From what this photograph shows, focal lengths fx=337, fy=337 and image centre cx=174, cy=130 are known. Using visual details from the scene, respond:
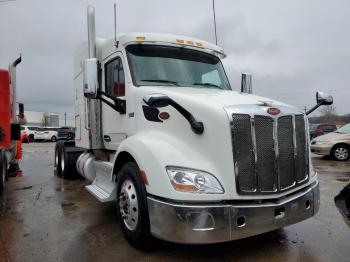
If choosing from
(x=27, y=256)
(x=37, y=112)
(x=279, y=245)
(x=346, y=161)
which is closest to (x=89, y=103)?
(x=27, y=256)

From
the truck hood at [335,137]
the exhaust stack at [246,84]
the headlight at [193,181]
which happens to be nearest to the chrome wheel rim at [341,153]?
the truck hood at [335,137]

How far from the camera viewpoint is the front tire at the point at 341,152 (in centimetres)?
1306

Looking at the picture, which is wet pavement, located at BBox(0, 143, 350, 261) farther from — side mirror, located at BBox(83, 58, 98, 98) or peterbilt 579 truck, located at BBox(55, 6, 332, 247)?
side mirror, located at BBox(83, 58, 98, 98)

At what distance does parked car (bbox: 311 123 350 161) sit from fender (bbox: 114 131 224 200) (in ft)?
36.9

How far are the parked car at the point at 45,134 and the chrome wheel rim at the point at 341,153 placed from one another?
30428mm

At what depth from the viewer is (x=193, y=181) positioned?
334 centimetres

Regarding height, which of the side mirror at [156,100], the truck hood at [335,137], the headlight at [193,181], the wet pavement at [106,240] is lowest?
the wet pavement at [106,240]

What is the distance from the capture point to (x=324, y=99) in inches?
180

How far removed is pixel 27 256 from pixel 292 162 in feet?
10.4

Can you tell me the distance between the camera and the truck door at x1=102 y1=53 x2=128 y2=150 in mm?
5000

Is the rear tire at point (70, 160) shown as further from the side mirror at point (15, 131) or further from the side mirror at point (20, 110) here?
the side mirror at point (20, 110)

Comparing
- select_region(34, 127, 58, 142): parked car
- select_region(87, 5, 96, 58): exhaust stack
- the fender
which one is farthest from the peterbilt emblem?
select_region(34, 127, 58, 142): parked car

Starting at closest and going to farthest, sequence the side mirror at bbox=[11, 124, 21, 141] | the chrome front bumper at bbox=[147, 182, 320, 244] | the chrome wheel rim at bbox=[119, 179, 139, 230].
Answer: the chrome front bumper at bbox=[147, 182, 320, 244] → the chrome wheel rim at bbox=[119, 179, 139, 230] → the side mirror at bbox=[11, 124, 21, 141]

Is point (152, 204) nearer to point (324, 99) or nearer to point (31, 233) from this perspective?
point (31, 233)
